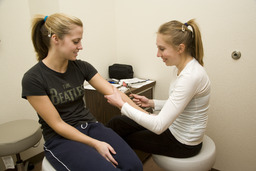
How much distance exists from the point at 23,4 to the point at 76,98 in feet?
3.35

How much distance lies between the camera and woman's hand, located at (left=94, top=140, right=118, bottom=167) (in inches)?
33.6

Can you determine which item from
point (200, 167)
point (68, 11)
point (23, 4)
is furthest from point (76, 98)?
point (23, 4)

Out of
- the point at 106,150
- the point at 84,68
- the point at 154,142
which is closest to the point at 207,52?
the point at 154,142

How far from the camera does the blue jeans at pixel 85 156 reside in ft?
2.57

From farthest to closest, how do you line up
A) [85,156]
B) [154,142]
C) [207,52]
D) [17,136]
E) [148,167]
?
[148,167] < [207,52] < [17,136] < [154,142] < [85,156]

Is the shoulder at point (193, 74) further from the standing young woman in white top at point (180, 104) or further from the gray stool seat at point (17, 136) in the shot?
the gray stool seat at point (17, 136)

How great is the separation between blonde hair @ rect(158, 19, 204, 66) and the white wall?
480 mm

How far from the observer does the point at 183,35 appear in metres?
0.98

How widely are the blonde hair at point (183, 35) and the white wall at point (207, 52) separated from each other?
1.57ft

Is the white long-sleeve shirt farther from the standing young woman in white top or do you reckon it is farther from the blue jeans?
the blue jeans

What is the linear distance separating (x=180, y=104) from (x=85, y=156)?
51 cm

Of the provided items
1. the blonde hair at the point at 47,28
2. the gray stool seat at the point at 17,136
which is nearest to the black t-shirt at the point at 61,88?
the blonde hair at the point at 47,28

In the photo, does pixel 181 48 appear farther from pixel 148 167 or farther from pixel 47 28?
Result: pixel 148 167

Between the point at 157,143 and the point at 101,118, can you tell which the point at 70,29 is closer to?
the point at 157,143
